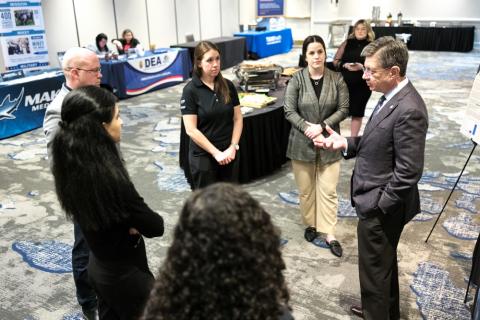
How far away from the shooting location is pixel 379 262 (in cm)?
212

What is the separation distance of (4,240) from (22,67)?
5774 millimetres

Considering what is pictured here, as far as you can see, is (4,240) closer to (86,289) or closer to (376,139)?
(86,289)

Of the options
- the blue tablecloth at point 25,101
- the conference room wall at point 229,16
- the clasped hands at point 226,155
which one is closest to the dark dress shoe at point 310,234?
the clasped hands at point 226,155

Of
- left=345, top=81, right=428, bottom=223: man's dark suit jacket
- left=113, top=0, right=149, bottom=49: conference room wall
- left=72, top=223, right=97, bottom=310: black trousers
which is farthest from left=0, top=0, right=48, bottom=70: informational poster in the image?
left=345, top=81, right=428, bottom=223: man's dark suit jacket

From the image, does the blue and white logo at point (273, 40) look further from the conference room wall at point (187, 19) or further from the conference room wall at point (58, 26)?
the conference room wall at point (58, 26)

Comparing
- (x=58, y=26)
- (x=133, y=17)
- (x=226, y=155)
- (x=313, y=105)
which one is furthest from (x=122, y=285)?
(x=133, y=17)

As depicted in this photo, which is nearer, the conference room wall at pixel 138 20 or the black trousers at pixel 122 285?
the black trousers at pixel 122 285

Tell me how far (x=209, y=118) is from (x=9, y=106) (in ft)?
14.8

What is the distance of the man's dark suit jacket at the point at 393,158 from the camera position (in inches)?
72.8

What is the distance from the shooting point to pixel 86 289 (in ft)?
7.75

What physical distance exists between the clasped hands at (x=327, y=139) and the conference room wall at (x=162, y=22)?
31.1 feet

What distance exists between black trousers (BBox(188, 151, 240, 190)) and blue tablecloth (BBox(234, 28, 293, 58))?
34.5 ft

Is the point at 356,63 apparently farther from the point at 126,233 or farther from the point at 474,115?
the point at 126,233

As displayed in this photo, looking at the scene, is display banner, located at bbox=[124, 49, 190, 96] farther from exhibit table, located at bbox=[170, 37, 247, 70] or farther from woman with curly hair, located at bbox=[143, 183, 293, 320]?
woman with curly hair, located at bbox=[143, 183, 293, 320]
